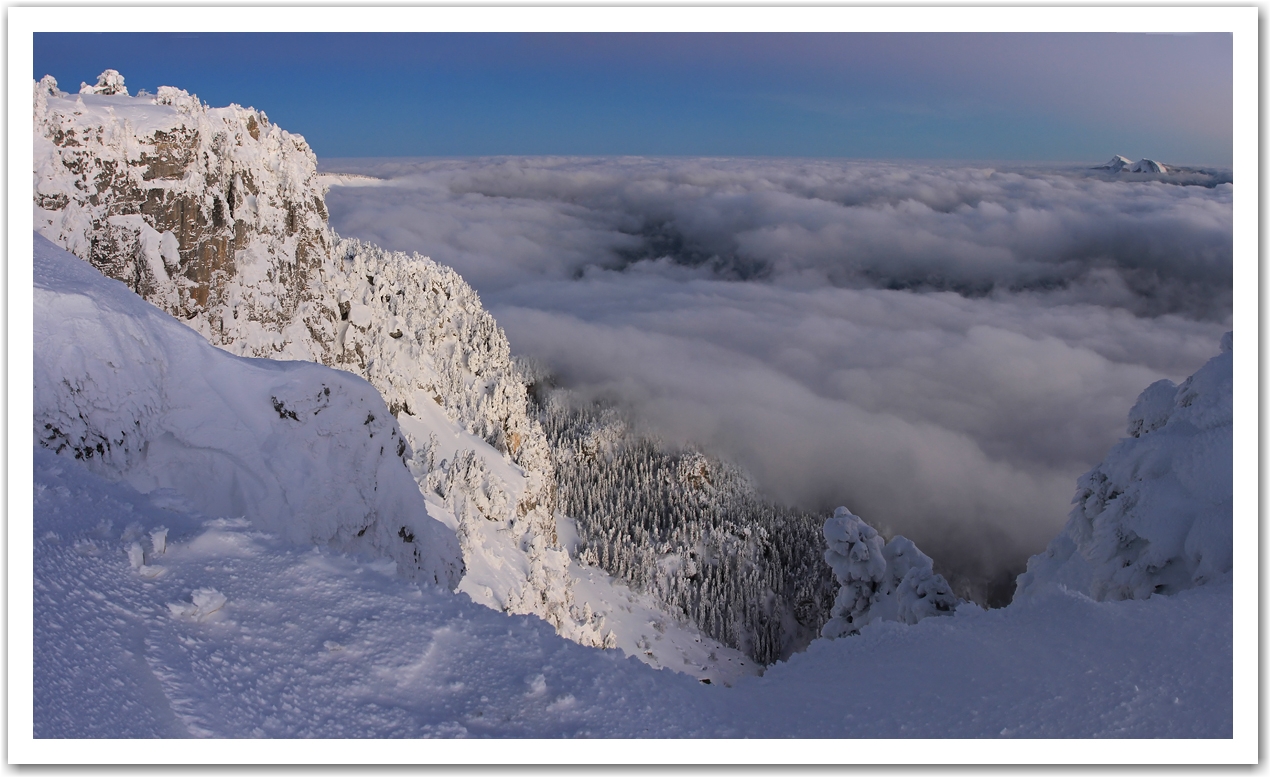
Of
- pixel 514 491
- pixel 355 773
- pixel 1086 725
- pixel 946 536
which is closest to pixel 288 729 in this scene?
pixel 355 773

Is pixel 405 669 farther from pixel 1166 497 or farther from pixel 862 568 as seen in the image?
pixel 862 568

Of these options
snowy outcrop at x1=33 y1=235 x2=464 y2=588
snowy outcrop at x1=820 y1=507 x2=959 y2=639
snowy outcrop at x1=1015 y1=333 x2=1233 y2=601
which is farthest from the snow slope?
snowy outcrop at x1=820 y1=507 x2=959 y2=639

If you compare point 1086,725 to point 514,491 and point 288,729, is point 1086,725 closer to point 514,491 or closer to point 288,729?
point 288,729

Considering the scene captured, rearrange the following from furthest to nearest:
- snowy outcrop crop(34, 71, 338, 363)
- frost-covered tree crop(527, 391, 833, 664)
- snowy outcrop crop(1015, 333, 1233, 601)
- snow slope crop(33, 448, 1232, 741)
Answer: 1. frost-covered tree crop(527, 391, 833, 664)
2. snowy outcrop crop(34, 71, 338, 363)
3. snowy outcrop crop(1015, 333, 1233, 601)
4. snow slope crop(33, 448, 1232, 741)

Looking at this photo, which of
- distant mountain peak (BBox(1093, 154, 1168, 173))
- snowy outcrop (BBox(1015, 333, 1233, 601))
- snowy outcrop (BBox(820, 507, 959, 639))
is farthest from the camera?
snowy outcrop (BBox(820, 507, 959, 639))

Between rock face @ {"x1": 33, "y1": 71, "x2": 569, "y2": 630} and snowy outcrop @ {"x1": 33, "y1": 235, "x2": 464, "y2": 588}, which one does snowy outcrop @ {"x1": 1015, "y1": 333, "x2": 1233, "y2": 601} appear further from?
rock face @ {"x1": 33, "y1": 71, "x2": 569, "y2": 630}

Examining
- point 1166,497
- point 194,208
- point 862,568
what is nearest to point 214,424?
point 1166,497
